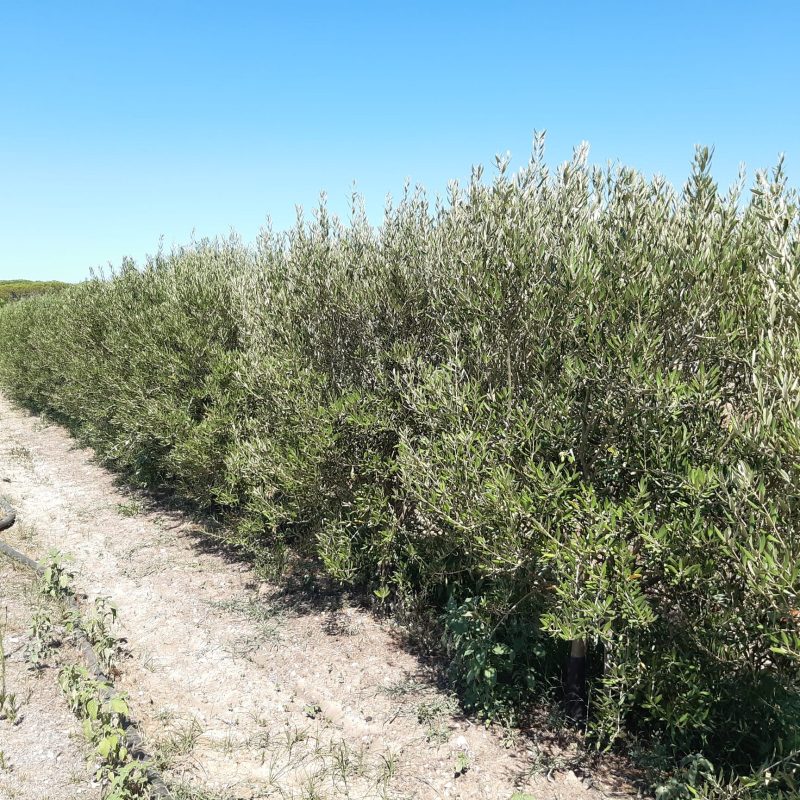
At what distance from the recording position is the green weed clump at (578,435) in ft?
13.0

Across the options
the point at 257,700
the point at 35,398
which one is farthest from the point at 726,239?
the point at 35,398

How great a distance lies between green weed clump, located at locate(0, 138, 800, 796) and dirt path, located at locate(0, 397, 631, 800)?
1.90 feet

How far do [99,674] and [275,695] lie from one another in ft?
6.35

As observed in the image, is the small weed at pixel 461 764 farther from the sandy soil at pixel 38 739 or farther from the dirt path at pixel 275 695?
the sandy soil at pixel 38 739

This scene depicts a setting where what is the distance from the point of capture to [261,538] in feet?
32.7

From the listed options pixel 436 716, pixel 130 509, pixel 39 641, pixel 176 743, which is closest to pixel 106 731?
pixel 176 743

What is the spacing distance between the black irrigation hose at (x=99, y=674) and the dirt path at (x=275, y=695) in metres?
0.13

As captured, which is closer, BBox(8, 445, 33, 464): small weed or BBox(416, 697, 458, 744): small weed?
BBox(416, 697, 458, 744): small weed

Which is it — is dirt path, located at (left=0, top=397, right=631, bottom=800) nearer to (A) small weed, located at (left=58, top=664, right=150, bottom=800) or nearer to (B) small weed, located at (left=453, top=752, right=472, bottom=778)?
(B) small weed, located at (left=453, top=752, right=472, bottom=778)

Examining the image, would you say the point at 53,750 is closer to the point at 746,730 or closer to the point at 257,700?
the point at 257,700

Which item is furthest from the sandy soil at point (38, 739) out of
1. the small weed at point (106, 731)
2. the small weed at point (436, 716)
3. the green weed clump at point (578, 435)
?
the green weed clump at point (578, 435)

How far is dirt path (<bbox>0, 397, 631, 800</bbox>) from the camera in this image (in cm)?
491

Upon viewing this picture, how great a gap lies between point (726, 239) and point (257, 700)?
6352 mm

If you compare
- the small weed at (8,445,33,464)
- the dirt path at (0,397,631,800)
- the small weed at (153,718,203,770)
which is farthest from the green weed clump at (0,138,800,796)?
the small weed at (8,445,33,464)
